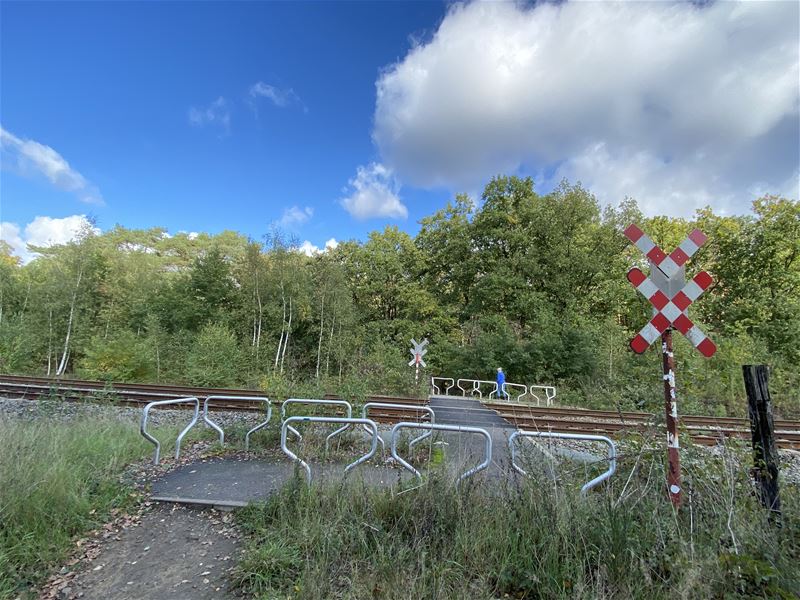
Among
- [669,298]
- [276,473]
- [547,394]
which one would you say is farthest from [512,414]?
[669,298]

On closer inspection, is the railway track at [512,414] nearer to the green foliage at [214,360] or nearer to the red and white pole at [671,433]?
the red and white pole at [671,433]

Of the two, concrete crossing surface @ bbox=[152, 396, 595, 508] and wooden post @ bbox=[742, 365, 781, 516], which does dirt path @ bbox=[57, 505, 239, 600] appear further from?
wooden post @ bbox=[742, 365, 781, 516]

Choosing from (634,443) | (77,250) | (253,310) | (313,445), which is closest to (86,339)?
(77,250)

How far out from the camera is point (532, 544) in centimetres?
292

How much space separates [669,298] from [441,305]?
2465cm

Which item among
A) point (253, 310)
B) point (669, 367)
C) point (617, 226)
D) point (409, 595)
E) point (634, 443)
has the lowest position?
point (409, 595)

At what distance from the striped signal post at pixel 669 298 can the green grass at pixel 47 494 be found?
18.4 feet

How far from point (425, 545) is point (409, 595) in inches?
19.9

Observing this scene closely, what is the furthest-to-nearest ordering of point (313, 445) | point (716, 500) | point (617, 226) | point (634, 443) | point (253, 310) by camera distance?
point (617, 226) → point (253, 310) → point (313, 445) → point (634, 443) → point (716, 500)

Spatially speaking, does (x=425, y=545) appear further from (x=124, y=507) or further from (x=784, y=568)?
(x=124, y=507)

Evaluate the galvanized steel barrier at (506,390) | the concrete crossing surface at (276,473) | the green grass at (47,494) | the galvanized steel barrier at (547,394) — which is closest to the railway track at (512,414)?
the concrete crossing surface at (276,473)

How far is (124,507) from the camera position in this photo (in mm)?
4305

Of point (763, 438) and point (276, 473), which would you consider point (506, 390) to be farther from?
point (763, 438)

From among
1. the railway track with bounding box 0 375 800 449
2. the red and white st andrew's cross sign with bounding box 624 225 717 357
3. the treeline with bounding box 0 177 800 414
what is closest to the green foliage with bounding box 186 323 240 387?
the treeline with bounding box 0 177 800 414
